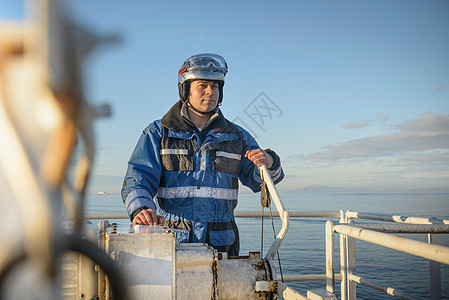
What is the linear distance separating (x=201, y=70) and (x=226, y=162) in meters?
0.75

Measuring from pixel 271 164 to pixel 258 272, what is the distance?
1.02m

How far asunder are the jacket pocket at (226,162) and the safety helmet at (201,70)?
0.59 metres

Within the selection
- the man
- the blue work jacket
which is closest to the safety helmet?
the man

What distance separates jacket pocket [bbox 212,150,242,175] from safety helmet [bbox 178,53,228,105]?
59 cm

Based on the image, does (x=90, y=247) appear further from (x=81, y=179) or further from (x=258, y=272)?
(x=258, y=272)

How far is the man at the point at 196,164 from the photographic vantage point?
2.57 meters

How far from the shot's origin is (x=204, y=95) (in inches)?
115

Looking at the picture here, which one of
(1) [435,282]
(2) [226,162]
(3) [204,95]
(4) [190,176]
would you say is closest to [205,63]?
(3) [204,95]

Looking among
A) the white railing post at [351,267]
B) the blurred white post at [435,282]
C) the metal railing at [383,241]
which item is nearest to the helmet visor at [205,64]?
the metal railing at [383,241]

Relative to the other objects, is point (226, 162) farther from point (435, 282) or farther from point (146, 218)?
point (435, 282)

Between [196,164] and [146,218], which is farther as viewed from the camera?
[196,164]

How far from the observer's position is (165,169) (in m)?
2.68

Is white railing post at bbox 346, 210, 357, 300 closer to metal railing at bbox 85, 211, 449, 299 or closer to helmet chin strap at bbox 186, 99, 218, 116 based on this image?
metal railing at bbox 85, 211, 449, 299

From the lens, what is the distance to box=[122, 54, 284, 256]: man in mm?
2568
